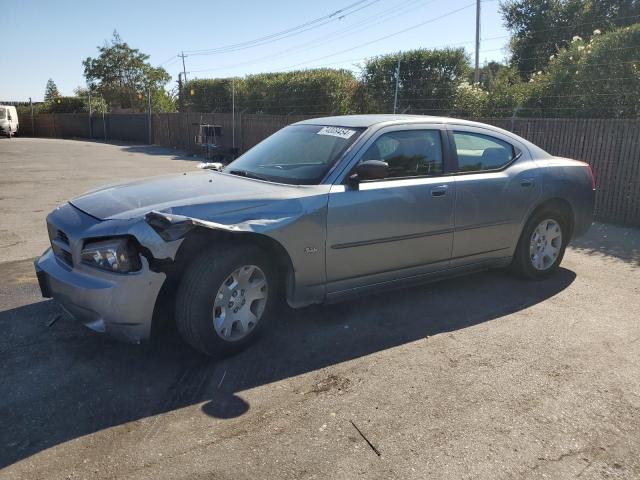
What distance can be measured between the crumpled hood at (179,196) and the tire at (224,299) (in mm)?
328

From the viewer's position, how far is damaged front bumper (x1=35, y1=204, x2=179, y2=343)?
318cm

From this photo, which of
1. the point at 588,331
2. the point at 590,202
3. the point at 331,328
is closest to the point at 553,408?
the point at 588,331

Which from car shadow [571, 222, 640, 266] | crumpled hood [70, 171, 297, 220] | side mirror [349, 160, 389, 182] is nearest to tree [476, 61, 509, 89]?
car shadow [571, 222, 640, 266]

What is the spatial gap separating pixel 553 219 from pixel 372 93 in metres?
12.1

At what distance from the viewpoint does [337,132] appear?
4402 mm

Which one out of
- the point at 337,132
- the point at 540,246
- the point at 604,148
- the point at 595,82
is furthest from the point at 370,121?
the point at 595,82

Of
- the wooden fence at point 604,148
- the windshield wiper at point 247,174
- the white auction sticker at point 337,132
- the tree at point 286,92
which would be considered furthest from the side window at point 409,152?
the tree at point 286,92

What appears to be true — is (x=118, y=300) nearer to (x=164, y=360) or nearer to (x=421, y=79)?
(x=164, y=360)

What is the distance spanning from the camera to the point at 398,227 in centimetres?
421

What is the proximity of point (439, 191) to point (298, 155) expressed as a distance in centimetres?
122

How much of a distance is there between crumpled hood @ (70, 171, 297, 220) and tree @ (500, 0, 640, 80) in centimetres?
2689

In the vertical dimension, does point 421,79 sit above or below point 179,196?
above

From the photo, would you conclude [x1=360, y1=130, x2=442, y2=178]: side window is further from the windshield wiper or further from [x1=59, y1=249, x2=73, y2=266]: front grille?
[x1=59, y1=249, x2=73, y2=266]: front grille

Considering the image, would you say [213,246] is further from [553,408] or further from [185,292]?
[553,408]
